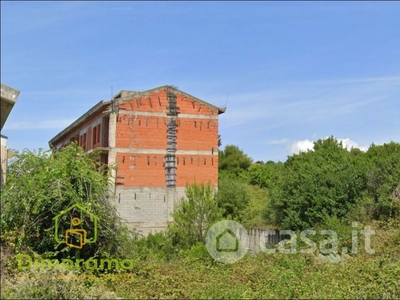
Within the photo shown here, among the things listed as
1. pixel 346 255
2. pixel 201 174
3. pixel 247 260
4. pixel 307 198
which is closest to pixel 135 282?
pixel 247 260

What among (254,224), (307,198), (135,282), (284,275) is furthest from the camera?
(254,224)

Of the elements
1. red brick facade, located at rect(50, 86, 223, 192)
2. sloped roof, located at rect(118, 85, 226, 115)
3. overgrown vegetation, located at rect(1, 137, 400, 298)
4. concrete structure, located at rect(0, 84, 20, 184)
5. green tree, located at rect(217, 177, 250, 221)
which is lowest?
overgrown vegetation, located at rect(1, 137, 400, 298)

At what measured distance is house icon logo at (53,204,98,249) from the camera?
9.43 m

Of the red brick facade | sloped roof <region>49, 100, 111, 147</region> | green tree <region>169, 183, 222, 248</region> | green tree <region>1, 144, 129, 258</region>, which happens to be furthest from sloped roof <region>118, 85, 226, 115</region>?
green tree <region>1, 144, 129, 258</region>

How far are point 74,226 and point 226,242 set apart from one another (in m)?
7.51

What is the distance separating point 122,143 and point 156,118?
2074 mm

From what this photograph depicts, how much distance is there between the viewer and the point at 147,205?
23453mm

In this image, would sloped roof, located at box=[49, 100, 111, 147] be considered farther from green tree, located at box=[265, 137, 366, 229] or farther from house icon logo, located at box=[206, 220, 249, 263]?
green tree, located at box=[265, 137, 366, 229]

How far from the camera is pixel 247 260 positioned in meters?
11.7

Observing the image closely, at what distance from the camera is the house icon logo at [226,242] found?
1341cm

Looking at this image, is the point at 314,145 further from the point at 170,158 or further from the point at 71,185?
the point at 71,185

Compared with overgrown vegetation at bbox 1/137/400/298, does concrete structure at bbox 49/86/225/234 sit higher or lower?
higher

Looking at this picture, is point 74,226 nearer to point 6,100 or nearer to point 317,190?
point 6,100

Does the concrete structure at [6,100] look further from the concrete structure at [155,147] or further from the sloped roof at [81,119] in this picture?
the sloped roof at [81,119]
